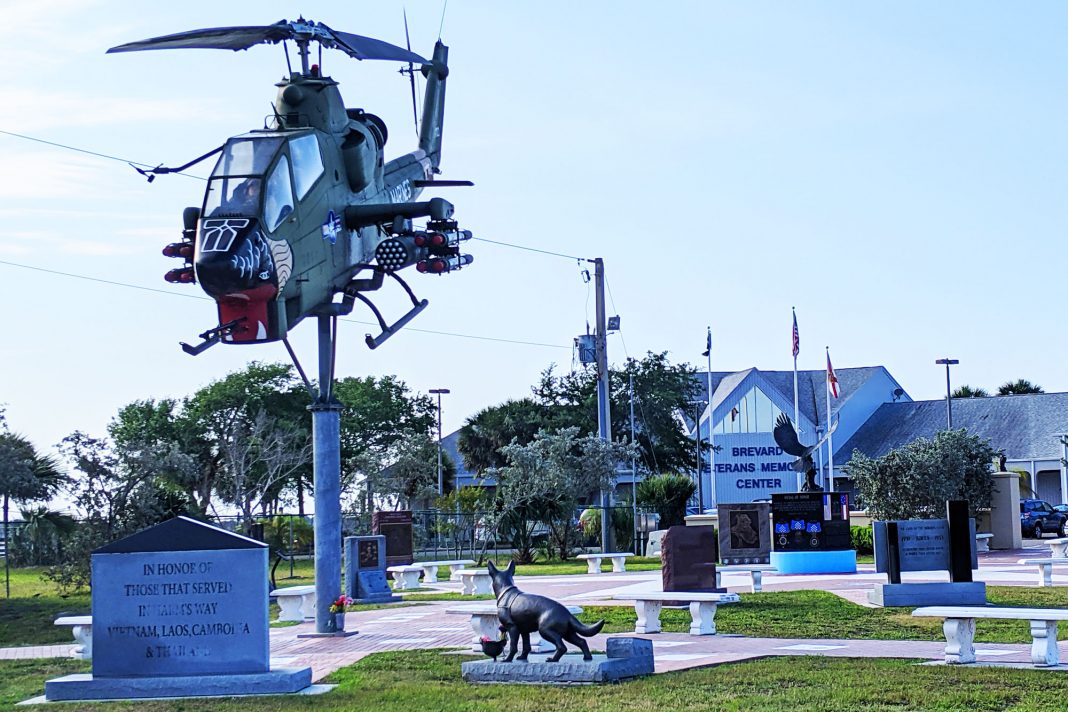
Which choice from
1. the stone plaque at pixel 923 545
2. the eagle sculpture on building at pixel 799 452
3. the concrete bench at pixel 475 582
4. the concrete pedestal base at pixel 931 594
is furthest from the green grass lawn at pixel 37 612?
the eagle sculpture on building at pixel 799 452

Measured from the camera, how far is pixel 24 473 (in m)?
28.8

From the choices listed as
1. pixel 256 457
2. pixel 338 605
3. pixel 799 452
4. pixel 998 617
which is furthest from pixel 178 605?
pixel 256 457

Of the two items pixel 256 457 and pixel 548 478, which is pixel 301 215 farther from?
pixel 256 457

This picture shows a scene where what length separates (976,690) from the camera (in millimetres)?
13203

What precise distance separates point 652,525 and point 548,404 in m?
28.8

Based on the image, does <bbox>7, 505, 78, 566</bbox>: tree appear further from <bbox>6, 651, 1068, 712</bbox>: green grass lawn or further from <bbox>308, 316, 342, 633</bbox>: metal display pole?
<bbox>6, 651, 1068, 712</bbox>: green grass lawn

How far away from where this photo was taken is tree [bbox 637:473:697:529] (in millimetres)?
53781

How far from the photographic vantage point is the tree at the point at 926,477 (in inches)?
1695

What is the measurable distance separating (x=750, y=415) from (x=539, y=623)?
67.5m

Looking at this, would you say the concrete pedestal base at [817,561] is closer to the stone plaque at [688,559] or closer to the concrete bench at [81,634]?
the stone plaque at [688,559]

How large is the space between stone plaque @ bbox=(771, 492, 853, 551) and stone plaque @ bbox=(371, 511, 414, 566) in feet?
31.2

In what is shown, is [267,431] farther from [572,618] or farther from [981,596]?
[572,618]

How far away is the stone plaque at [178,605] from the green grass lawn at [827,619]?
745 centimetres

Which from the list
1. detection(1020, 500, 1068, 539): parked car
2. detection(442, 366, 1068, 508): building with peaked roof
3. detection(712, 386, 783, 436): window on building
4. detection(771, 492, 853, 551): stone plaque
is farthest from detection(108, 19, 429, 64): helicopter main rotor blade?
detection(712, 386, 783, 436): window on building
